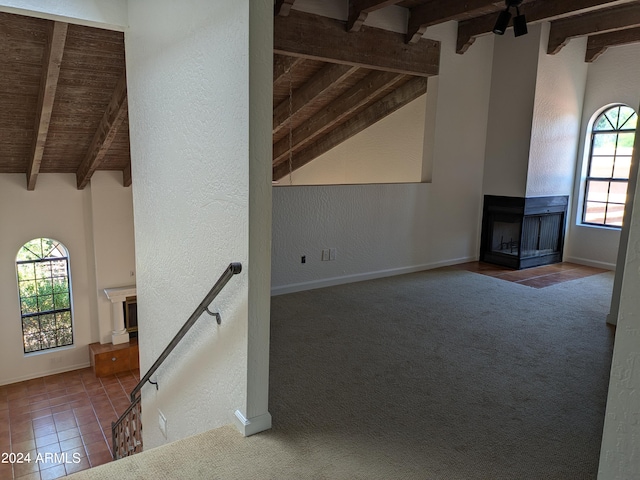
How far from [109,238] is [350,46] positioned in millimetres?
5640

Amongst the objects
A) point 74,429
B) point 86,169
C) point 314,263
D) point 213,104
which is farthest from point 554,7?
point 74,429

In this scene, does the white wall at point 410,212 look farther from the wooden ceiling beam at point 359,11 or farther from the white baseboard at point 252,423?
the white baseboard at point 252,423

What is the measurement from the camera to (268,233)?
220 cm

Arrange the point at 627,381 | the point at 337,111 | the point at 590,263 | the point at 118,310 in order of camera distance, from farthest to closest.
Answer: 1. the point at 118,310
2. the point at 337,111
3. the point at 590,263
4. the point at 627,381

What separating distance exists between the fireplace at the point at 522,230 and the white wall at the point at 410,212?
0.61 ft

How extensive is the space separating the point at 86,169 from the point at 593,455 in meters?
7.35

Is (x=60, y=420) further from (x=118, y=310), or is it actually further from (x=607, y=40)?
(x=607, y=40)

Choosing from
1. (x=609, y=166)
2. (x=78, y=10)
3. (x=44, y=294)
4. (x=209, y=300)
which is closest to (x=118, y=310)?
(x=44, y=294)

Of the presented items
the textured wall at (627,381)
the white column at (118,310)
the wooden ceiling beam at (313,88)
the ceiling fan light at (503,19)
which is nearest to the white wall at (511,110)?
the wooden ceiling beam at (313,88)

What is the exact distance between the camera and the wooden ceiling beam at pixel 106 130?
514 cm

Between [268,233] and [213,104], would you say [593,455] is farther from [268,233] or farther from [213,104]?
[213,104]

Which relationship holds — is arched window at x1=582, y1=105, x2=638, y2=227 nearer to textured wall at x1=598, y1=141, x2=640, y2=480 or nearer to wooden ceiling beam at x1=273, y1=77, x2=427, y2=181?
wooden ceiling beam at x1=273, y1=77, x2=427, y2=181

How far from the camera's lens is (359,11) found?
4.45m

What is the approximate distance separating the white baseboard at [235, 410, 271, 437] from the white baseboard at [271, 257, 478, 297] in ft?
7.50
